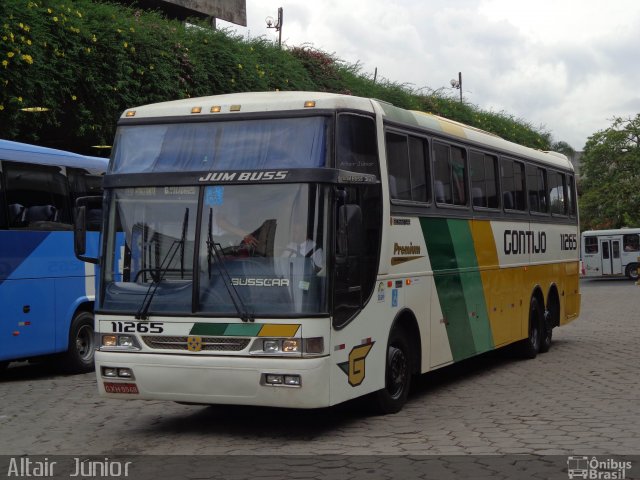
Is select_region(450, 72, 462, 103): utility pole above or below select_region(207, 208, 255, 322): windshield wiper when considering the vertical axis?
above

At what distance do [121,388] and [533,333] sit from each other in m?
8.58

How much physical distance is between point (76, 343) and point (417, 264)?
5950 mm

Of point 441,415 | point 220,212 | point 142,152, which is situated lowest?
point 441,415

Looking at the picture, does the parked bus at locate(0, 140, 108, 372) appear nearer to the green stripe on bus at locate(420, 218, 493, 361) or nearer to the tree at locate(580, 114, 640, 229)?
the green stripe on bus at locate(420, 218, 493, 361)

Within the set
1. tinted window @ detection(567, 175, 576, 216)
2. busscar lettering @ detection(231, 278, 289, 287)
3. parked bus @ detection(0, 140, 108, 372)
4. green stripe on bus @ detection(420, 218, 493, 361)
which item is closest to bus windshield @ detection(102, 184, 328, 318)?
busscar lettering @ detection(231, 278, 289, 287)

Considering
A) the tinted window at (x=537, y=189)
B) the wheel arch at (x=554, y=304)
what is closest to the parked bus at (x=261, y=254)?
the tinted window at (x=537, y=189)

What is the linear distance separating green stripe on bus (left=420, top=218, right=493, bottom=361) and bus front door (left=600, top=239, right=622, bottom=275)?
140ft

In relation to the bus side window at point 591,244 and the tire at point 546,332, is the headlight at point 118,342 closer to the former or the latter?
the tire at point 546,332

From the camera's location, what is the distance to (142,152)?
9.57 m

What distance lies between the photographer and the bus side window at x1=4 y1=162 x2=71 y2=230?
1335cm

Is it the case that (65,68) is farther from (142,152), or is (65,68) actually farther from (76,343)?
(142,152)

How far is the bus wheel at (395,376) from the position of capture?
396 inches

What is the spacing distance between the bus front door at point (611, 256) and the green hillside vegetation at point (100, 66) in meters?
31.9

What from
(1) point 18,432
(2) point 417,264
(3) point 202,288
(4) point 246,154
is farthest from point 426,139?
(1) point 18,432
